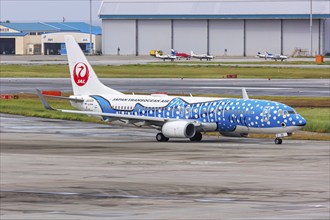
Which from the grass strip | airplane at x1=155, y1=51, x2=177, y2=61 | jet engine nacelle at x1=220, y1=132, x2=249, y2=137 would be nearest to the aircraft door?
jet engine nacelle at x1=220, y1=132, x2=249, y2=137

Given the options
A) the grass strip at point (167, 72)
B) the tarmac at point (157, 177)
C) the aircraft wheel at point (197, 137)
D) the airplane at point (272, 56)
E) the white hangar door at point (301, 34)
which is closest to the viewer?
the tarmac at point (157, 177)

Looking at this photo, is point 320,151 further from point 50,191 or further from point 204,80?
point 204,80

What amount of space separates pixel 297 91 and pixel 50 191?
64.6 m

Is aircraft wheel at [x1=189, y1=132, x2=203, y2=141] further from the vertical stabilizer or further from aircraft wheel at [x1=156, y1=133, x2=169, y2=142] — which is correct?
the vertical stabilizer

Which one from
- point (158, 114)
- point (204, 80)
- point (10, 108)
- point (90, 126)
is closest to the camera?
point (158, 114)

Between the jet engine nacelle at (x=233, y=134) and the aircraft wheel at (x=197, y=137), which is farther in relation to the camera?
the aircraft wheel at (x=197, y=137)

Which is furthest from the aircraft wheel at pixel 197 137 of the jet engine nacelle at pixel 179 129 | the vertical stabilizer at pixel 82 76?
the vertical stabilizer at pixel 82 76

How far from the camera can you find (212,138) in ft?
200

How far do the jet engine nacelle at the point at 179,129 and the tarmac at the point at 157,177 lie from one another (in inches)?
26.4

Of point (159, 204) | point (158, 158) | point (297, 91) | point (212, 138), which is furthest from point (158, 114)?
point (297, 91)

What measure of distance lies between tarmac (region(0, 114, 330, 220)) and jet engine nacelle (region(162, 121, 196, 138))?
2.20ft

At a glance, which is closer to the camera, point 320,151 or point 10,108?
point 320,151

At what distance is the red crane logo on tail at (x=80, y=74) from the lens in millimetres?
64062

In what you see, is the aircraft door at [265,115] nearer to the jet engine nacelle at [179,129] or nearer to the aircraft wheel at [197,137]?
the jet engine nacelle at [179,129]
